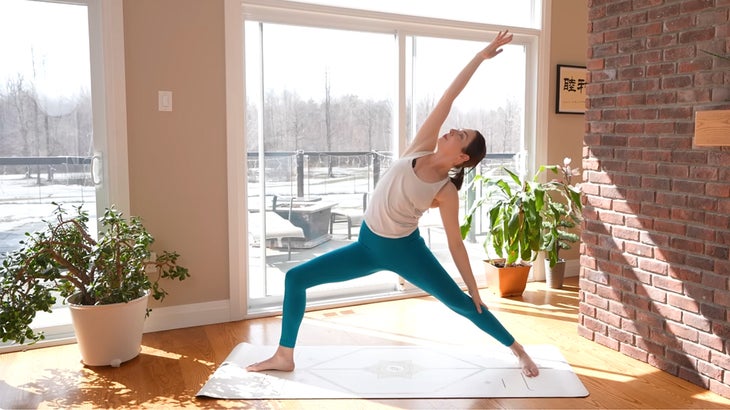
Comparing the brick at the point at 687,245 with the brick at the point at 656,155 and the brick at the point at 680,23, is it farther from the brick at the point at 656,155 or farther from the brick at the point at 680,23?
the brick at the point at 680,23

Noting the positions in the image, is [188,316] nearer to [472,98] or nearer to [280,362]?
[280,362]

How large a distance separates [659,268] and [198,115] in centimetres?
256

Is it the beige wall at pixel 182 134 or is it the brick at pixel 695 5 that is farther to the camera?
the beige wall at pixel 182 134

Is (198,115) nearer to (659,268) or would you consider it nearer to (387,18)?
(387,18)

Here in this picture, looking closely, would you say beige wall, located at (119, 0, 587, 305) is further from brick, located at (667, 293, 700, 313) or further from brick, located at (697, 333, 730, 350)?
brick, located at (697, 333, 730, 350)

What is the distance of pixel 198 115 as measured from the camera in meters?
3.33

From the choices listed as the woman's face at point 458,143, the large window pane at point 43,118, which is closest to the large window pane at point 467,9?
the large window pane at point 43,118

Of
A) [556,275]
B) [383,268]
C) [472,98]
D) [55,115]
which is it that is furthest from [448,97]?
[556,275]

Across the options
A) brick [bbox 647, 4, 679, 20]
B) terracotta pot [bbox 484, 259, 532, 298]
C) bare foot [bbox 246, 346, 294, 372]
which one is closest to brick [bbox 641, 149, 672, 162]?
brick [bbox 647, 4, 679, 20]

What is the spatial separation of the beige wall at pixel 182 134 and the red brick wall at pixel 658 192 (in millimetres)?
2101

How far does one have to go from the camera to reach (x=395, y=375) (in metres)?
2.70

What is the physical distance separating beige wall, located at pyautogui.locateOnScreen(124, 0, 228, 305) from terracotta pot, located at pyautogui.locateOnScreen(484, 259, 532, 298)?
1865 millimetres

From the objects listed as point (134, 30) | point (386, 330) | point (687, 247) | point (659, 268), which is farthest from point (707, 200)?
point (134, 30)

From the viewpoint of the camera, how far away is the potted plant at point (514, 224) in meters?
3.96
